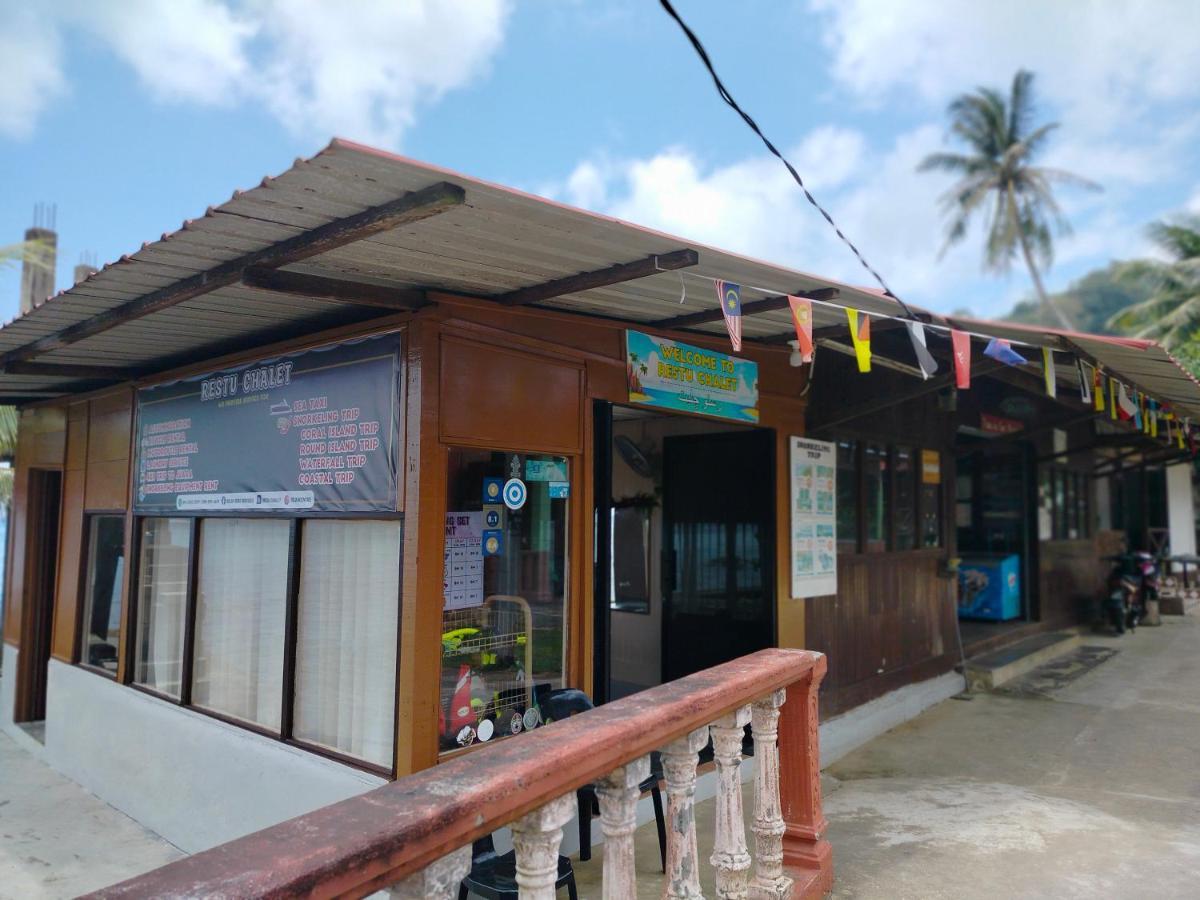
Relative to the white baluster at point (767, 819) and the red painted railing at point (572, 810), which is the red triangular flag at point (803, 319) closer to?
the red painted railing at point (572, 810)

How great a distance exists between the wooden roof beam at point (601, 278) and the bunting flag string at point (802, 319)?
2.08 feet

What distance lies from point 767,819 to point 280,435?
3077mm

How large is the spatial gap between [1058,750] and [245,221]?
5.87m

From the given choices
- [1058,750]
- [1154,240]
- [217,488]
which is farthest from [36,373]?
[1154,240]

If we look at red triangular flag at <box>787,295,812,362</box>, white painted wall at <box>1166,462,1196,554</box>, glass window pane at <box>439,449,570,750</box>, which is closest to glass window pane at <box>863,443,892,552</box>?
red triangular flag at <box>787,295,812,362</box>

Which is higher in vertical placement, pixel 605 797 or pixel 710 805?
pixel 605 797

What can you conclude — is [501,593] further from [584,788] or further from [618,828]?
[618,828]

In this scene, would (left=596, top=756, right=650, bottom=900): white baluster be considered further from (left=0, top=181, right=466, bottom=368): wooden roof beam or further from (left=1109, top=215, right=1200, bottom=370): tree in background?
(left=1109, top=215, right=1200, bottom=370): tree in background

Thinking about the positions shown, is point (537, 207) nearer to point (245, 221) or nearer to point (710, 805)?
point (245, 221)

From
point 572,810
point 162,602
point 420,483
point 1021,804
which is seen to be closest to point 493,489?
point 420,483

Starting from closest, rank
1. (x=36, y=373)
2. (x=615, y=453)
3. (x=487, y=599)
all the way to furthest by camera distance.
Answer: (x=487, y=599)
(x=36, y=373)
(x=615, y=453)

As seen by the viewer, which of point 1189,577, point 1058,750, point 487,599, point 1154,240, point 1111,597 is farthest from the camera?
point 1154,240

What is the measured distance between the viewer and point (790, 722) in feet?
9.70

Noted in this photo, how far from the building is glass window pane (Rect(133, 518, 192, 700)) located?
0.02 metres
